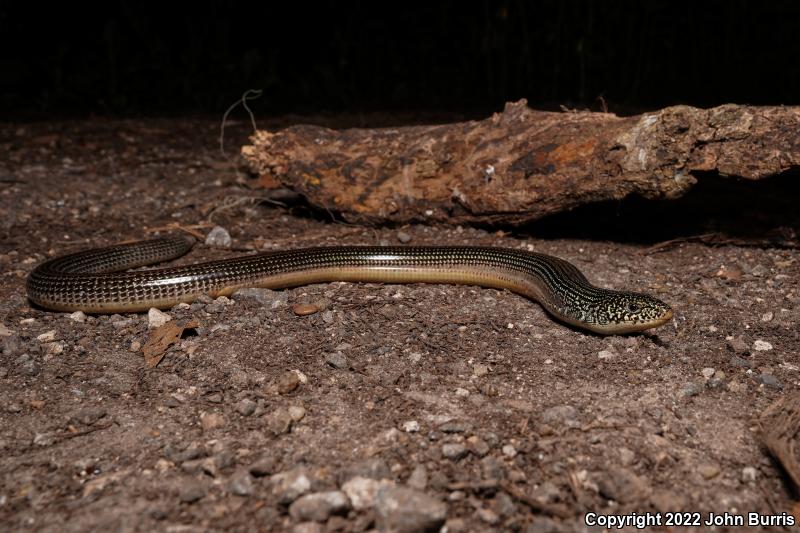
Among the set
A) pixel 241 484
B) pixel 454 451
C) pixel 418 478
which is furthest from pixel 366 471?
pixel 241 484

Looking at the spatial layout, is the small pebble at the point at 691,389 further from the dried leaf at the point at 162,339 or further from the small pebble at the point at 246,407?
the dried leaf at the point at 162,339

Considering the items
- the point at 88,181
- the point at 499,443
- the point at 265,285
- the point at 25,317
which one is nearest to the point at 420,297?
the point at 265,285

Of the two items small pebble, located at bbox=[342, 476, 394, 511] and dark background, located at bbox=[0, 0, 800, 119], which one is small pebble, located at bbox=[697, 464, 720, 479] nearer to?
small pebble, located at bbox=[342, 476, 394, 511]

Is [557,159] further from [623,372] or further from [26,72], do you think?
[26,72]

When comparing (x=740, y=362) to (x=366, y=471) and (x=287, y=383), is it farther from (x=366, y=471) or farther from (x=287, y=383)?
(x=287, y=383)

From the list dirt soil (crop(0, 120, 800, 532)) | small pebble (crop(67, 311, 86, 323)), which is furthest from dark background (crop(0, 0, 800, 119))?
small pebble (crop(67, 311, 86, 323))

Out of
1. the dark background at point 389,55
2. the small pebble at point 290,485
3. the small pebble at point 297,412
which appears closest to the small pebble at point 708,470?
the small pebble at point 290,485
